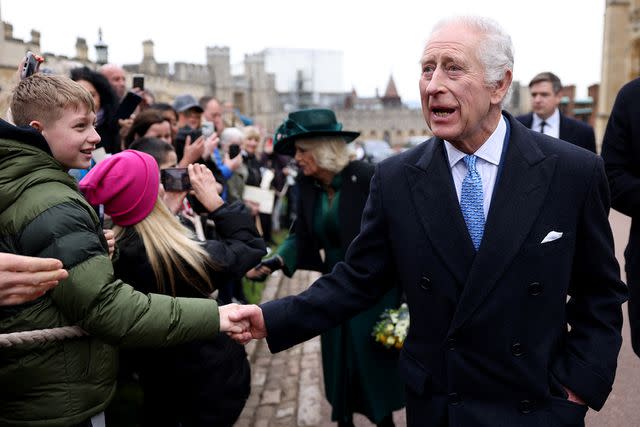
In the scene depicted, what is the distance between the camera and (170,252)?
115 inches

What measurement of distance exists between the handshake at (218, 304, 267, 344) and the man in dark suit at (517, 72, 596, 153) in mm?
5119

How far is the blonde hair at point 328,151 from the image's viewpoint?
422 cm

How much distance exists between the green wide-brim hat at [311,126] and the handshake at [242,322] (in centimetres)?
186

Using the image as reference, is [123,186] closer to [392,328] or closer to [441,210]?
[441,210]

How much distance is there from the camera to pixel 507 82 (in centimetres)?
238

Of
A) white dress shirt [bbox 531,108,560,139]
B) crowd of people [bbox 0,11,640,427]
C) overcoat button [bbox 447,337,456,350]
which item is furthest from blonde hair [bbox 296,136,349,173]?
white dress shirt [bbox 531,108,560,139]

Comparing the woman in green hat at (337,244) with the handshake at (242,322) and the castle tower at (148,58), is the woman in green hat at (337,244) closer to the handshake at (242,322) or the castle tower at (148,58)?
the handshake at (242,322)

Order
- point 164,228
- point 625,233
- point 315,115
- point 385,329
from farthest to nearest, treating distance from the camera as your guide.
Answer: point 625,233, point 315,115, point 385,329, point 164,228

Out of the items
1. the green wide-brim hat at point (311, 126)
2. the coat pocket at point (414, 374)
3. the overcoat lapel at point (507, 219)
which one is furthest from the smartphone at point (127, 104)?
the overcoat lapel at point (507, 219)

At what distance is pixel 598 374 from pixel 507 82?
1.21m

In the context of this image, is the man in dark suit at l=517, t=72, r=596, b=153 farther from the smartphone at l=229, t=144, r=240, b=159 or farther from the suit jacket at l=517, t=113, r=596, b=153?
the smartphone at l=229, t=144, r=240, b=159

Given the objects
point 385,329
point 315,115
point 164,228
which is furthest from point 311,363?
point 164,228

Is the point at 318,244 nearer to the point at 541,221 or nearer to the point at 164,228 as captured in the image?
the point at 164,228

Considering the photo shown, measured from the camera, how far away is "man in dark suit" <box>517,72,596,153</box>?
654 cm
